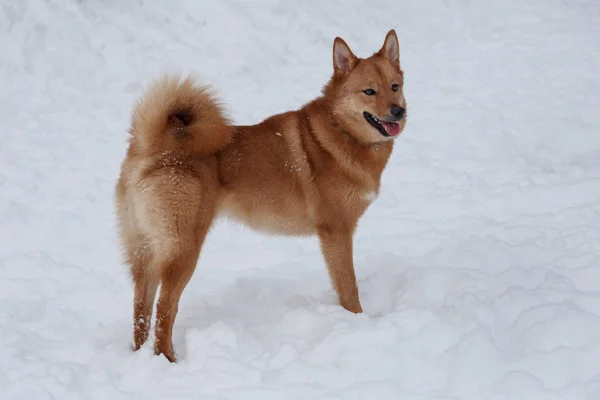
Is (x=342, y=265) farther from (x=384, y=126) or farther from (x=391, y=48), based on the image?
(x=391, y=48)

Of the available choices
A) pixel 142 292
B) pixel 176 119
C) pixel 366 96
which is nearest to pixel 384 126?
pixel 366 96

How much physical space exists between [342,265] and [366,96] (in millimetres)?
1230

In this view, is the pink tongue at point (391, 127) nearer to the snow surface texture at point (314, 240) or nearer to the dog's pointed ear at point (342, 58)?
the dog's pointed ear at point (342, 58)

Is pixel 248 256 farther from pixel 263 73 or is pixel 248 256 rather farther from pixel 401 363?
pixel 263 73

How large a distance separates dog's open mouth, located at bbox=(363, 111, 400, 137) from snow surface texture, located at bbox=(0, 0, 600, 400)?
1073 mm

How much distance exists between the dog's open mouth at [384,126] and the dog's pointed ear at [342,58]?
0.41 metres

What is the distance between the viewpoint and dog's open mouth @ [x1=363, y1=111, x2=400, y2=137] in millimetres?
4293

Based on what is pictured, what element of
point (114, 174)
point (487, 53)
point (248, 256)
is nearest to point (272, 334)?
point (248, 256)

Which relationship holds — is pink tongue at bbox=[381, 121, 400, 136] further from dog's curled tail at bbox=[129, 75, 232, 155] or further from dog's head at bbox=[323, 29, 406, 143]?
dog's curled tail at bbox=[129, 75, 232, 155]

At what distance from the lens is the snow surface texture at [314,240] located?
3.42 metres

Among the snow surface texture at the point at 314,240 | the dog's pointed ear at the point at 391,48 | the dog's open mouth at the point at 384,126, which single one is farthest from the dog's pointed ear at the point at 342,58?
the snow surface texture at the point at 314,240

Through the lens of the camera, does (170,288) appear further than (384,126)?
No

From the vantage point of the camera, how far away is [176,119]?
3928mm

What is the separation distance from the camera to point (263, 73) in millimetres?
9039
